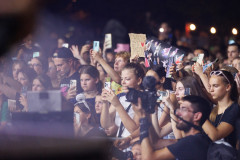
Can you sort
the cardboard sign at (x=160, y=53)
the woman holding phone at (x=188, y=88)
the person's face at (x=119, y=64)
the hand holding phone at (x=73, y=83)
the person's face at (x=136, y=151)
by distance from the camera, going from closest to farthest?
the person's face at (x=136, y=151), the woman holding phone at (x=188, y=88), the cardboard sign at (x=160, y=53), the hand holding phone at (x=73, y=83), the person's face at (x=119, y=64)

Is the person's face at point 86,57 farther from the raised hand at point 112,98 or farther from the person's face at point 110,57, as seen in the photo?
the raised hand at point 112,98

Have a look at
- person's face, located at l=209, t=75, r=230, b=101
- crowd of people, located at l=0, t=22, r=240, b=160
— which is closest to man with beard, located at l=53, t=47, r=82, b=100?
crowd of people, located at l=0, t=22, r=240, b=160

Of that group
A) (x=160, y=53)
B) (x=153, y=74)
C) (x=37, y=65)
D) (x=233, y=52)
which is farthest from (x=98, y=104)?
(x=233, y=52)

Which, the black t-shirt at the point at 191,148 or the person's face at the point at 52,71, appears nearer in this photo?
the black t-shirt at the point at 191,148

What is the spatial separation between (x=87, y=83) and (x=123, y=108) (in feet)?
3.32

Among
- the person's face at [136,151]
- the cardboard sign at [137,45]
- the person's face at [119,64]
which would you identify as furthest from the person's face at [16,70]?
the person's face at [136,151]

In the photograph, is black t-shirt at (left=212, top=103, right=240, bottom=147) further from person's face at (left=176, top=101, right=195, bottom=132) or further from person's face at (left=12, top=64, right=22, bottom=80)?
person's face at (left=12, top=64, right=22, bottom=80)

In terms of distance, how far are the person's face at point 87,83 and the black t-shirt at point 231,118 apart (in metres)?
1.89

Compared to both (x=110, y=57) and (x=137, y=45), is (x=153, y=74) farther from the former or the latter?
(x=110, y=57)

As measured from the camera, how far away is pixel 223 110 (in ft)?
16.6

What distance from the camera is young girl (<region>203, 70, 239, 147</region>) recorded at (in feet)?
16.0

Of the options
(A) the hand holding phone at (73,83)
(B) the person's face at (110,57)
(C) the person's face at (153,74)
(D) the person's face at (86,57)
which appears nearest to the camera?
(C) the person's face at (153,74)

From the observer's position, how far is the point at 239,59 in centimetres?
673

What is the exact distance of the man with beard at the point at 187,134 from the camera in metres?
4.71
